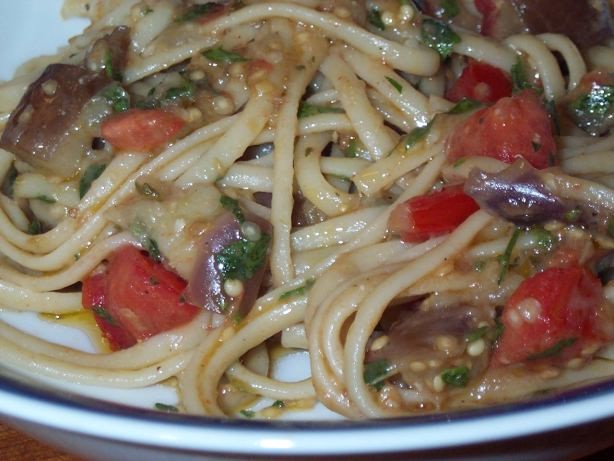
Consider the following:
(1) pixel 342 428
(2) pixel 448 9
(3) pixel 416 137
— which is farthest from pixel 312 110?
(1) pixel 342 428

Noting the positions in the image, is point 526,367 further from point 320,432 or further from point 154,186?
point 154,186

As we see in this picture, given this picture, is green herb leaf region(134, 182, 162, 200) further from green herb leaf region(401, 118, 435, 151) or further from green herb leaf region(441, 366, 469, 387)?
green herb leaf region(441, 366, 469, 387)

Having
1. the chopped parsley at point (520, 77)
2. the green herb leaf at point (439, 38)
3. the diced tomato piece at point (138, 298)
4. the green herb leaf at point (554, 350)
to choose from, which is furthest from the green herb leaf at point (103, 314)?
the chopped parsley at point (520, 77)

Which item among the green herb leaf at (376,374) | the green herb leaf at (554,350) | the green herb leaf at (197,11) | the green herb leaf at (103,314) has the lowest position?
the green herb leaf at (554,350)

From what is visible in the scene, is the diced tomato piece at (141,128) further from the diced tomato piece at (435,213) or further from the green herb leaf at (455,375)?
the green herb leaf at (455,375)

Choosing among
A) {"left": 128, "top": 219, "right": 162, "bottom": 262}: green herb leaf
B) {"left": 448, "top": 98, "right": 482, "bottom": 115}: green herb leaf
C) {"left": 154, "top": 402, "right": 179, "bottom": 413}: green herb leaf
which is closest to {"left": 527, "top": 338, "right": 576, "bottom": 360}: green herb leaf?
{"left": 448, "top": 98, "right": 482, "bottom": 115}: green herb leaf

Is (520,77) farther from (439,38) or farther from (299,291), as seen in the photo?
(299,291)

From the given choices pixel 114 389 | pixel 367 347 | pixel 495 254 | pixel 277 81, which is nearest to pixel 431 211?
pixel 495 254
